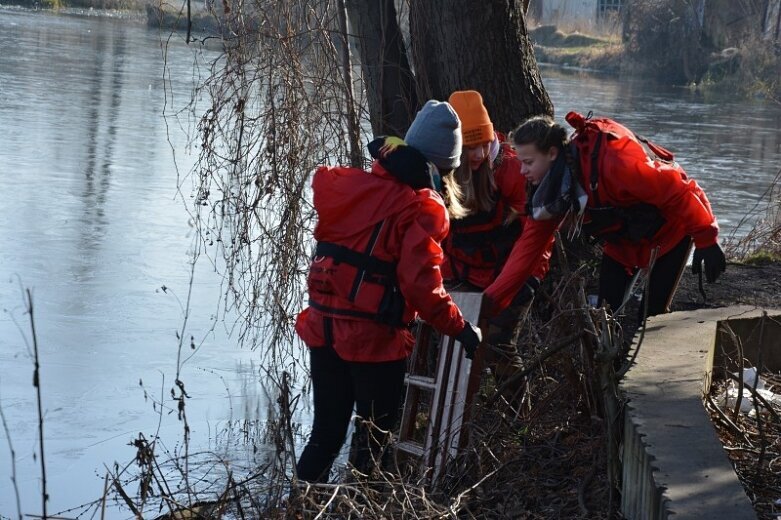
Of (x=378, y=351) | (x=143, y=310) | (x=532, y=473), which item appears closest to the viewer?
(x=378, y=351)

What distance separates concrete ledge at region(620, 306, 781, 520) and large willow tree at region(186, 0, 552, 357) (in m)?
2.16

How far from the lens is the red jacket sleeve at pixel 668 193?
4352mm

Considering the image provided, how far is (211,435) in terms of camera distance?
252 inches

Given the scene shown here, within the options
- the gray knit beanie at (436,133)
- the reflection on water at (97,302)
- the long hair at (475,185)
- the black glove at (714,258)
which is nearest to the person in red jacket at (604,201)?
the black glove at (714,258)

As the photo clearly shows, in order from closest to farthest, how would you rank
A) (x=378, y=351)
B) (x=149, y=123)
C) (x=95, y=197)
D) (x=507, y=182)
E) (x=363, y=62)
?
(x=378, y=351), (x=507, y=182), (x=363, y=62), (x=95, y=197), (x=149, y=123)

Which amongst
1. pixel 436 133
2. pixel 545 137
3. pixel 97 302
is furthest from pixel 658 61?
pixel 436 133

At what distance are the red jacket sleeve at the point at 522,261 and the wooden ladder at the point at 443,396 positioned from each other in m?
0.07

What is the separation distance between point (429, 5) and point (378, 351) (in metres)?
3.02

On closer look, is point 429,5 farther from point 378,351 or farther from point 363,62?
point 378,351

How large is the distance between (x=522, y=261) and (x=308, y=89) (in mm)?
2576

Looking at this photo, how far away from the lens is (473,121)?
4.65m

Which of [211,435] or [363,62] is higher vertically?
[363,62]

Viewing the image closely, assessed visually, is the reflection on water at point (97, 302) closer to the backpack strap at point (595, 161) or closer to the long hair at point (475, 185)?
the long hair at point (475, 185)

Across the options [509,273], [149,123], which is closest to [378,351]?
[509,273]
